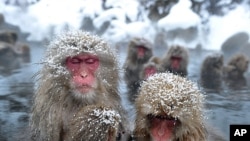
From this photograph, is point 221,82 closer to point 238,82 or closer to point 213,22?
point 238,82

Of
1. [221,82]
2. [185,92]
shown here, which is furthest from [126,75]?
[185,92]

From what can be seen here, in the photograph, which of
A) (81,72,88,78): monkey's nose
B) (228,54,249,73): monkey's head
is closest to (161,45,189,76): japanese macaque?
(228,54,249,73): monkey's head

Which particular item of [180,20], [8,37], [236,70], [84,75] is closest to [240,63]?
[236,70]

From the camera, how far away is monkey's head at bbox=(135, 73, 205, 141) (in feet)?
9.77

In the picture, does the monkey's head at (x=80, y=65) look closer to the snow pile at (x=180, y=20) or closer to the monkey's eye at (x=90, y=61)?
the monkey's eye at (x=90, y=61)

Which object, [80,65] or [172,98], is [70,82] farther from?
[172,98]

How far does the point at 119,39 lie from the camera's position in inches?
392

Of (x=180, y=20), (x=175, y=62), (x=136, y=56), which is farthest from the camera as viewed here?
(x=180, y=20)

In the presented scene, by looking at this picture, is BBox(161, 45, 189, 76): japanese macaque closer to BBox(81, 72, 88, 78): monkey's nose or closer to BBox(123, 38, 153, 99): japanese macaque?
BBox(123, 38, 153, 99): japanese macaque

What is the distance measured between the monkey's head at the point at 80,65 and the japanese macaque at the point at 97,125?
48 centimetres

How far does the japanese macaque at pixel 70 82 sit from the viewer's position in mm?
3475

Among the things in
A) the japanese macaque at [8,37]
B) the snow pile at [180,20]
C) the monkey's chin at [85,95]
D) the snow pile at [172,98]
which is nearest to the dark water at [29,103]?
the snow pile at [172,98]

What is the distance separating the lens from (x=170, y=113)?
2.95 meters

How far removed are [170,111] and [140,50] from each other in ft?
18.6
